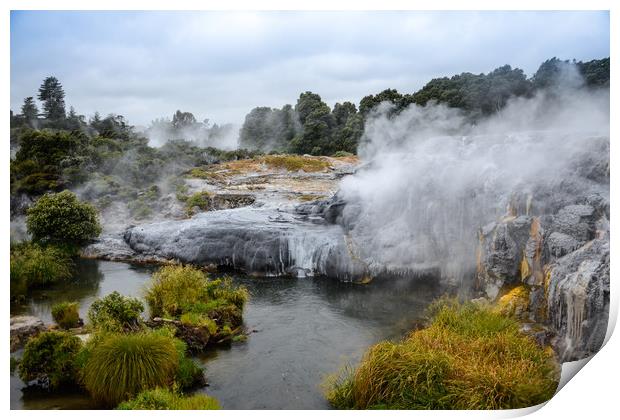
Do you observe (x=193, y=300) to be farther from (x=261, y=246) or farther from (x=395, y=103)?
(x=395, y=103)

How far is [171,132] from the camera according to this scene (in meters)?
9.92

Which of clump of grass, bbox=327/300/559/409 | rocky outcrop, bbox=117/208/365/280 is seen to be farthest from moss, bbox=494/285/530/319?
rocky outcrop, bbox=117/208/365/280

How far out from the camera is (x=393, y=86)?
9.25 meters

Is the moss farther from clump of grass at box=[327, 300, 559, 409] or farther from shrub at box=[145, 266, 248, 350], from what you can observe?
shrub at box=[145, 266, 248, 350]

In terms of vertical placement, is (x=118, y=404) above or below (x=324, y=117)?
below

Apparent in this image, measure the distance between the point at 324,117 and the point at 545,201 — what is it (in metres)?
4.52

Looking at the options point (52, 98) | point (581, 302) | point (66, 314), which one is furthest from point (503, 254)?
point (52, 98)

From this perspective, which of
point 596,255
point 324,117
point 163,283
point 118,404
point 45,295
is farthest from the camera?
point 324,117

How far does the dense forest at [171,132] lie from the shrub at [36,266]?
761 millimetres

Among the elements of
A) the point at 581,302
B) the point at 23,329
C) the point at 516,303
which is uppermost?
the point at 23,329

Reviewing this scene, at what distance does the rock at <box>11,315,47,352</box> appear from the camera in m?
7.31

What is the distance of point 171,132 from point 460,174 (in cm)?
618
